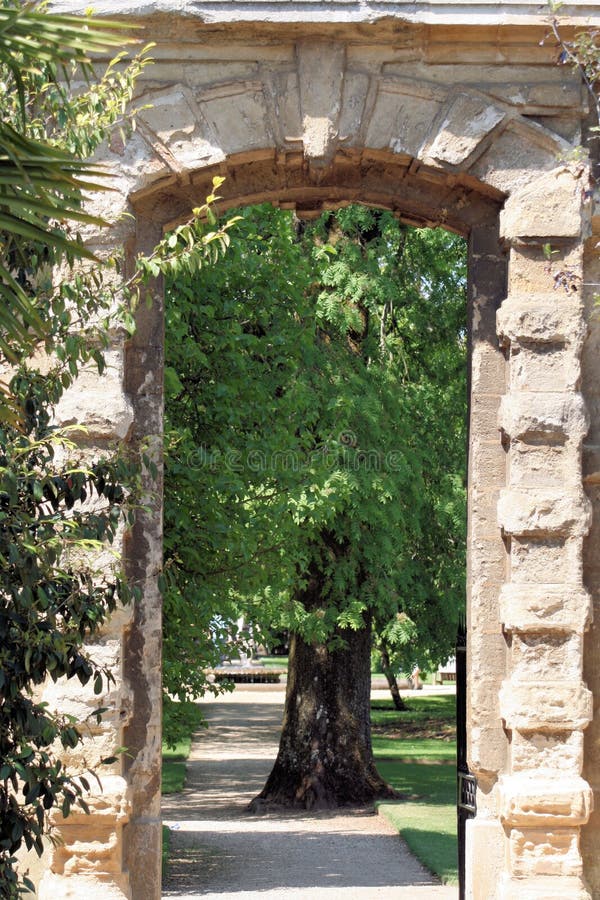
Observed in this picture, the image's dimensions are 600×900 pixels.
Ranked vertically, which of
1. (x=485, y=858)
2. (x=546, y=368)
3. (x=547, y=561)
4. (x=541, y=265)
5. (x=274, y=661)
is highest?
(x=541, y=265)

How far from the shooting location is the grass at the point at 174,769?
59.5 ft

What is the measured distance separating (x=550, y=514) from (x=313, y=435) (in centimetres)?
760

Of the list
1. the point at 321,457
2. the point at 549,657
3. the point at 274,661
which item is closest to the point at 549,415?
the point at 549,657

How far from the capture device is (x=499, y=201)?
7590 millimetres

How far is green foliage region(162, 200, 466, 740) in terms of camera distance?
34.9 ft

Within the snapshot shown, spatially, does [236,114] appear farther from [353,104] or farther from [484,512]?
[484,512]

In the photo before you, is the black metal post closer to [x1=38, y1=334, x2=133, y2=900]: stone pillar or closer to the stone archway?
the stone archway

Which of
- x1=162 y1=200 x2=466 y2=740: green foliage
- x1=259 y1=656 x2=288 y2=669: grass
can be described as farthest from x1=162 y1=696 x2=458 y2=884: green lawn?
x1=259 y1=656 x2=288 y2=669: grass

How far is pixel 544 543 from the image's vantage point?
7078 mm

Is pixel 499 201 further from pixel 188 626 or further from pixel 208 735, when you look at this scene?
pixel 208 735

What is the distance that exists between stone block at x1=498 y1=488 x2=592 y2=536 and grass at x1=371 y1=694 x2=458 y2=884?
577cm

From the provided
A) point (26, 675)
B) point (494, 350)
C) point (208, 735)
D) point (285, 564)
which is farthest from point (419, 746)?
point (26, 675)

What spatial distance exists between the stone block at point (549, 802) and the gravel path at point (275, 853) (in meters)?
4.43

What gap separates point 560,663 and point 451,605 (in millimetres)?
10328
